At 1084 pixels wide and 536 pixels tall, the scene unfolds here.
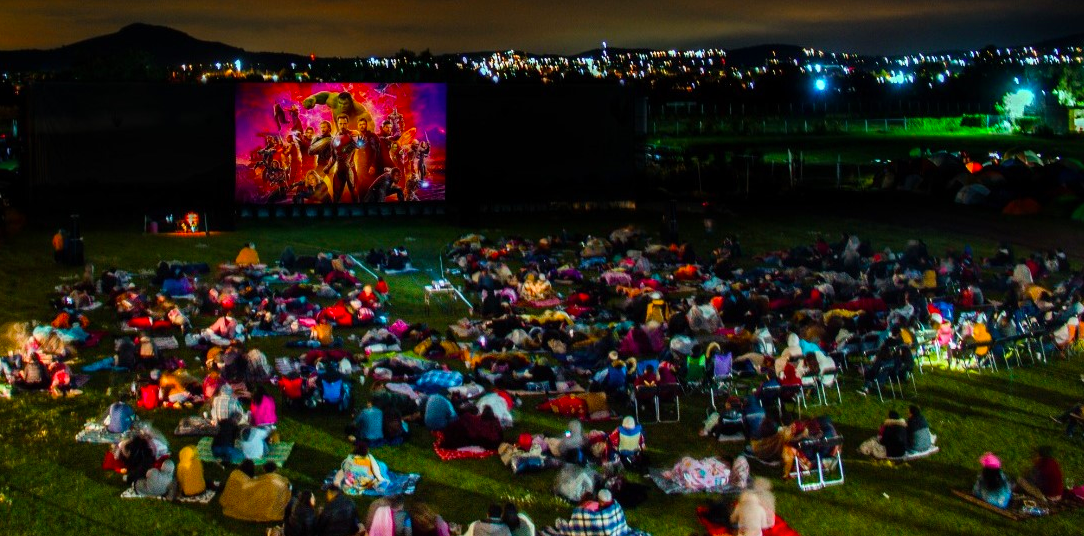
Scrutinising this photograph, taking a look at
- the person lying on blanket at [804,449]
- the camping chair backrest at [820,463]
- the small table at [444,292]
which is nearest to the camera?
the camping chair backrest at [820,463]

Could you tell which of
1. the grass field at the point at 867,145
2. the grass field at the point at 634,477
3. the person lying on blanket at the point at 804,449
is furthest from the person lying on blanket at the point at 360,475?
the grass field at the point at 867,145

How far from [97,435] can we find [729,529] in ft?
22.8

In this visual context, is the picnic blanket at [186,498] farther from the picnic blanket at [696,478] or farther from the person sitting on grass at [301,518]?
the picnic blanket at [696,478]

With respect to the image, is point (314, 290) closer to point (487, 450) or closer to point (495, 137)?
point (487, 450)

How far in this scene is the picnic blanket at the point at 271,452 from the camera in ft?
38.8

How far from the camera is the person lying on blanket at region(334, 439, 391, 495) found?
1094 centimetres

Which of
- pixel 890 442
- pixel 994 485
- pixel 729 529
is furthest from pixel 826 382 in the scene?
pixel 729 529

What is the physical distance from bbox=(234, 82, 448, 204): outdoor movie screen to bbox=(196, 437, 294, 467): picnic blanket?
20038 mm

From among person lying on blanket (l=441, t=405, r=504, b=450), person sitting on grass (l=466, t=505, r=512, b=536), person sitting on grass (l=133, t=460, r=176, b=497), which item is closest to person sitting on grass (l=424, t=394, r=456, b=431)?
person lying on blanket (l=441, t=405, r=504, b=450)

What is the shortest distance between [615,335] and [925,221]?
→ 17.0 m

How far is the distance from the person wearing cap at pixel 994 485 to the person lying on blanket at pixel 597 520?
3531mm

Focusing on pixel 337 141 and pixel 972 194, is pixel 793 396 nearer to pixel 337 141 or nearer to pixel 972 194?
pixel 337 141

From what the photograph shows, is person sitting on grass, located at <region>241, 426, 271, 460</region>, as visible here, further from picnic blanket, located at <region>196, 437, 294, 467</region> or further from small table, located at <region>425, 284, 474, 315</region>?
small table, located at <region>425, 284, 474, 315</region>

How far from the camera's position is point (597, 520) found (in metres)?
9.59
